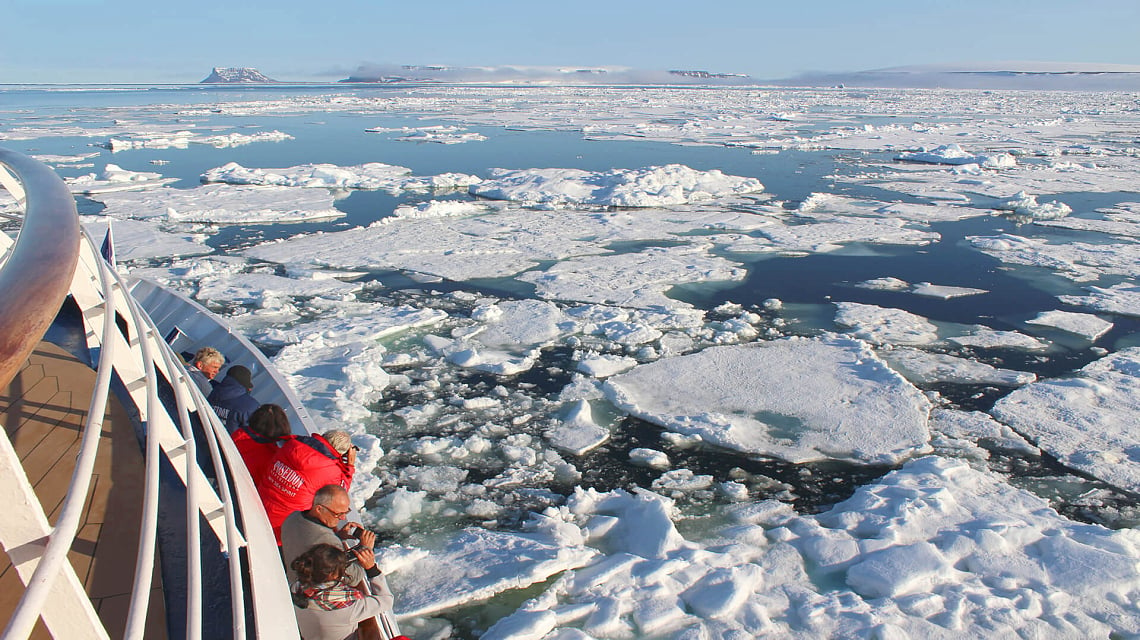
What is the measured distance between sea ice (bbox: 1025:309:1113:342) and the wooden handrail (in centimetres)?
830

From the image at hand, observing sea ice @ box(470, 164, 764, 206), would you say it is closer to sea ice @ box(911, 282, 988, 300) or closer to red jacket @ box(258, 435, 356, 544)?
sea ice @ box(911, 282, 988, 300)

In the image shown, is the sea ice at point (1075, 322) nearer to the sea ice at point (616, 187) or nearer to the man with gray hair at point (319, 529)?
the man with gray hair at point (319, 529)

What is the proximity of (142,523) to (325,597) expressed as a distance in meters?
1.08

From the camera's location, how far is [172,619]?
2.01 meters

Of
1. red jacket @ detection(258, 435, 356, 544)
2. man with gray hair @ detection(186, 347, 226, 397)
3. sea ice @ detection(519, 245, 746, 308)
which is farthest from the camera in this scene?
sea ice @ detection(519, 245, 746, 308)

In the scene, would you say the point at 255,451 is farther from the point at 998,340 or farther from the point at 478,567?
the point at 998,340

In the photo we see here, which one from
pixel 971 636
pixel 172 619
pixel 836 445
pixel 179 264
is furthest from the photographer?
pixel 179 264

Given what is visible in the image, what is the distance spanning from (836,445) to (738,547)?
155cm

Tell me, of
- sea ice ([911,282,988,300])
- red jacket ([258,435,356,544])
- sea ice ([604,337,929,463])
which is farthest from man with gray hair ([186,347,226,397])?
sea ice ([911,282,988,300])

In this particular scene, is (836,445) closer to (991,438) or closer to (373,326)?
(991,438)

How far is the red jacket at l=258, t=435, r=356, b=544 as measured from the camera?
2.85 metres

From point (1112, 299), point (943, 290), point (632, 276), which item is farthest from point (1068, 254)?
point (632, 276)

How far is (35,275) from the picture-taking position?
149cm

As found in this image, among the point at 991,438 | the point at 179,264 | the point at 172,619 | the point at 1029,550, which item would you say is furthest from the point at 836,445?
the point at 179,264
